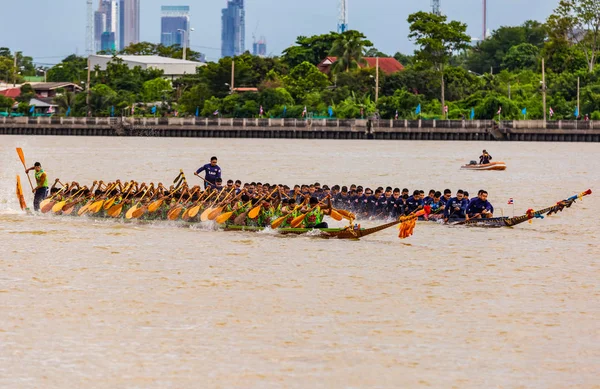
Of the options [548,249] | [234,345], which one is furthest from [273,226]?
[234,345]

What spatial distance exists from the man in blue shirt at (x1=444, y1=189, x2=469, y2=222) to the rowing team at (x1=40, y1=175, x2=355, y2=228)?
367 cm

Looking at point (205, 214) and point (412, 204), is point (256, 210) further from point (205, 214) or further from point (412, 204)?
point (412, 204)

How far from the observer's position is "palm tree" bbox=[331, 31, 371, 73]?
137 meters

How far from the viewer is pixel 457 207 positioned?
108 ft

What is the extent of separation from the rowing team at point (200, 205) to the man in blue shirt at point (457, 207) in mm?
3675

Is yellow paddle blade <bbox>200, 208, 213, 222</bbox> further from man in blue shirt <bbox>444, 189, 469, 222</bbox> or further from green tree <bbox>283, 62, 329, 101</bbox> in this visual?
green tree <bbox>283, 62, 329, 101</bbox>

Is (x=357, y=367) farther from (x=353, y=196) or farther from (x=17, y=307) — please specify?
(x=353, y=196)

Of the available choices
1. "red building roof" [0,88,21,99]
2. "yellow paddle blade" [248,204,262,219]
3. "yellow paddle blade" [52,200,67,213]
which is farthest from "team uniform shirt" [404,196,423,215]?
"red building roof" [0,88,21,99]

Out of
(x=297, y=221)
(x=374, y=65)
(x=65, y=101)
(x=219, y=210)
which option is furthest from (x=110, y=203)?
(x=374, y=65)

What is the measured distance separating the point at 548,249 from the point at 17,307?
14814 millimetres

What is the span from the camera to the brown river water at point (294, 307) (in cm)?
1772

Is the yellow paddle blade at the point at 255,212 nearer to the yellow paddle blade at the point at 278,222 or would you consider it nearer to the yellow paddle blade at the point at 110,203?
the yellow paddle blade at the point at 278,222

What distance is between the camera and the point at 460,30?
413 feet

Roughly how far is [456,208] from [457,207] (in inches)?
2.8
